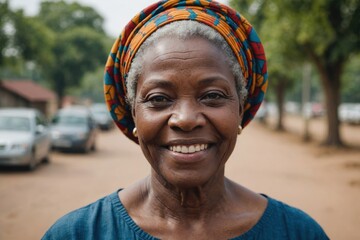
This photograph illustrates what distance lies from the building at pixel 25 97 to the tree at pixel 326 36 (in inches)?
919

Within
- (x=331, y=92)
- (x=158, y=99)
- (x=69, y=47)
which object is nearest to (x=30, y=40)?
(x=69, y=47)

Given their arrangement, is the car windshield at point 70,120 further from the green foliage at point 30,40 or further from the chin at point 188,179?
the chin at point 188,179

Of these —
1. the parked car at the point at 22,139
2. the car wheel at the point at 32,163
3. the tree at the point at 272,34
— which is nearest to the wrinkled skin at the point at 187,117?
the parked car at the point at 22,139

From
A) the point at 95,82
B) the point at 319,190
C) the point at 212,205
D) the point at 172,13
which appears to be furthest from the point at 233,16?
the point at 95,82

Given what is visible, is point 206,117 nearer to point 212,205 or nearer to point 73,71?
point 212,205

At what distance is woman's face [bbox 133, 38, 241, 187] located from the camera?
5.36 feet

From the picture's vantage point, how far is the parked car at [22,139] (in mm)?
10039

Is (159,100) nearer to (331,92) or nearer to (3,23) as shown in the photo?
(331,92)

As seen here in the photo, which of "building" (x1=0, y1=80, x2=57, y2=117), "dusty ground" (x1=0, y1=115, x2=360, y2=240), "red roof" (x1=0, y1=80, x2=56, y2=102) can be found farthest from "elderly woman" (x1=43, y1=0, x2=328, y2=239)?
"red roof" (x1=0, y1=80, x2=56, y2=102)

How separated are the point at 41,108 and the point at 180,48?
39.7m

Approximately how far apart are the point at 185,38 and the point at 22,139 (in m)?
9.69

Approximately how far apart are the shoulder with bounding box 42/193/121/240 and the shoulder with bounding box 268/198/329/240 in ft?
2.69

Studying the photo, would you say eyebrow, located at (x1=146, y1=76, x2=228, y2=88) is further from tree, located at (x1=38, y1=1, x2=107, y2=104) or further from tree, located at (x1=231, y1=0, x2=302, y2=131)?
tree, located at (x1=38, y1=1, x2=107, y2=104)

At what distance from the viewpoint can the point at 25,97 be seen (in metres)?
34.6
